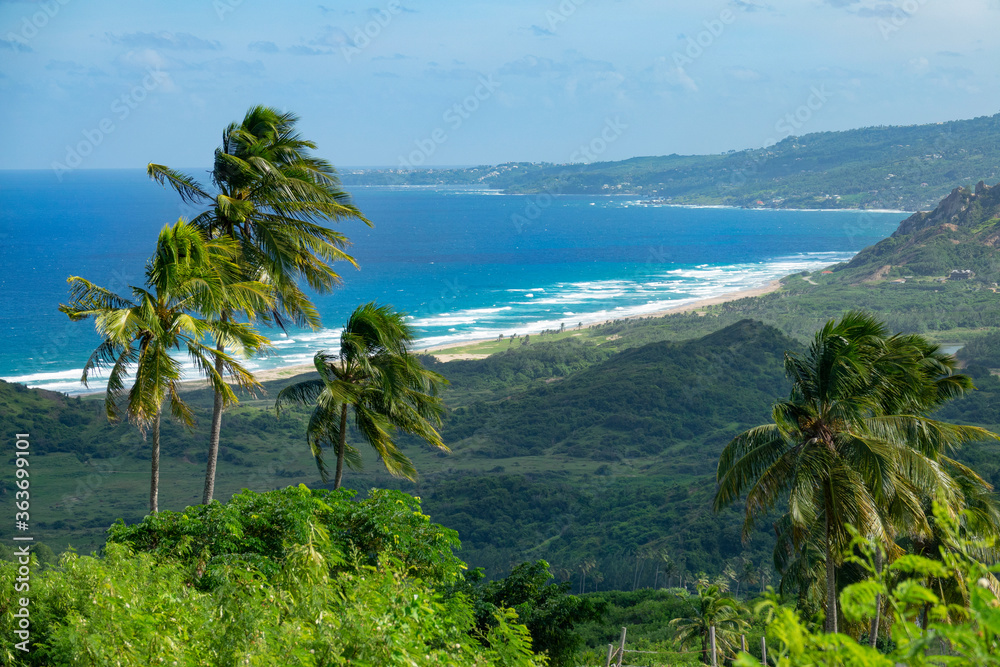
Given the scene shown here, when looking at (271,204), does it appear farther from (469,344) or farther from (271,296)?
(469,344)

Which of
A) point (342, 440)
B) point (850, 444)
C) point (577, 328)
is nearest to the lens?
point (850, 444)

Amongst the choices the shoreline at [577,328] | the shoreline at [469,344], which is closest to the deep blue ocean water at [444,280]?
the shoreline at [469,344]

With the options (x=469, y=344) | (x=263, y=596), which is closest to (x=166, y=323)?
(x=263, y=596)

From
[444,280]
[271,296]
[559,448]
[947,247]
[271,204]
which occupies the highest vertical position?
[444,280]

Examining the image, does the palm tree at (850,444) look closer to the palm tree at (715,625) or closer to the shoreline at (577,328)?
the palm tree at (715,625)

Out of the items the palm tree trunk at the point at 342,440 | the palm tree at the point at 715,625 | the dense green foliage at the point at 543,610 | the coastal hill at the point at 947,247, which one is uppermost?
the coastal hill at the point at 947,247

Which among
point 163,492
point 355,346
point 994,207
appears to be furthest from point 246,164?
point 994,207

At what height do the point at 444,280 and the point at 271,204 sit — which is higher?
the point at 444,280

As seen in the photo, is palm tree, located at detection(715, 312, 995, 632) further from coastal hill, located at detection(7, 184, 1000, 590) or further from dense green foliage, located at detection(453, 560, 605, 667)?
coastal hill, located at detection(7, 184, 1000, 590)
